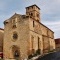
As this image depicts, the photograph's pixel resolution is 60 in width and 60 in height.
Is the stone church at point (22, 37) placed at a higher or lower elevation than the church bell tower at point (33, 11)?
lower

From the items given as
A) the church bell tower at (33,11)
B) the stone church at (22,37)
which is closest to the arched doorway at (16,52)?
the stone church at (22,37)

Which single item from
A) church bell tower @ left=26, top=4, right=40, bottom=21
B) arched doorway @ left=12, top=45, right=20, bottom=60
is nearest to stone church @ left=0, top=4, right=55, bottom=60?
arched doorway @ left=12, top=45, right=20, bottom=60

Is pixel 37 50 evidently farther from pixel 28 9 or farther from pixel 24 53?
pixel 28 9

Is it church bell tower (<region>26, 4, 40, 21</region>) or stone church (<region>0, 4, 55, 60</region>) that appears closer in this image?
stone church (<region>0, 4, 55, 60</region>)

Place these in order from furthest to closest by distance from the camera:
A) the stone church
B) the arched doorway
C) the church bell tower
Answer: the church bell tower < the arched doorway < the stone church

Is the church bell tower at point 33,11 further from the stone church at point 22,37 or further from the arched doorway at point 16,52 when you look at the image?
the arched doorway at point 16,52

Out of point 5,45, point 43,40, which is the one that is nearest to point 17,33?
point 5,45

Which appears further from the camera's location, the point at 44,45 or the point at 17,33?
the point at 44,45

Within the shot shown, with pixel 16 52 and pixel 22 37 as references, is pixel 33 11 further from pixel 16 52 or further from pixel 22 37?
pixel 16 52

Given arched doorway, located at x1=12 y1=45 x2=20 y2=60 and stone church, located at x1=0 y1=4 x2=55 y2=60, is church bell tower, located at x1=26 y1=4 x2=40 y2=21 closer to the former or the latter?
stone church, located at x1=0 y1=4 x2=55 y2=60

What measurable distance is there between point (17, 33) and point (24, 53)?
532cm

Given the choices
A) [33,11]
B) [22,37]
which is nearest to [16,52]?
[22,37]

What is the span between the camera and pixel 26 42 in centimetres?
3994

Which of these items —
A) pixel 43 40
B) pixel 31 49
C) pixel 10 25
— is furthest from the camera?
pixel 43 40
